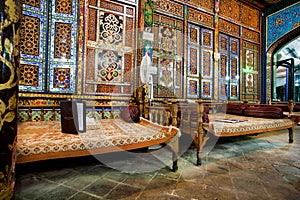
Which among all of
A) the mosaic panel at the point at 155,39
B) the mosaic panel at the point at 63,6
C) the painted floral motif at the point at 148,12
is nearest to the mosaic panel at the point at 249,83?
the mosaic panel at the point at 155,39

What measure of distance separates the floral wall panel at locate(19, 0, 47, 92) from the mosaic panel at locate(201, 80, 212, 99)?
14.7 ft

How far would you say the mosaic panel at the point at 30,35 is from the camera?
3102 millimetres

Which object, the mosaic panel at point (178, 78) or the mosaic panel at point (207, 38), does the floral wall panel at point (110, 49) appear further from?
the mosaic panel at point (207, 38)

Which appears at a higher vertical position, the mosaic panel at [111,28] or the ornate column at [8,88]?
the mosaic panel at [111,28]

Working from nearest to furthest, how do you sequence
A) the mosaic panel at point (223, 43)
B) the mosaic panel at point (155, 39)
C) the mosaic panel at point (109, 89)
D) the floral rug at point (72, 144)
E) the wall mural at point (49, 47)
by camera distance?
the floral rug at point (72, 144) → the wall mural at point (49, 47) → the mosaic panel at point (109, 89) → the mosaic panel at point (155, 39) → the mosaic panel at point (223, 43)

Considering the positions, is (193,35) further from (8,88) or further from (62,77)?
(8,88)

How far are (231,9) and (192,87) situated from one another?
3452mm

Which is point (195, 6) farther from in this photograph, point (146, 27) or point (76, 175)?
point (76, 175)

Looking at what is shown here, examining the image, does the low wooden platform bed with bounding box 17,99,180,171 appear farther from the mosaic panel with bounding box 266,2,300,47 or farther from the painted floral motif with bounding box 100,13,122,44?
the mosaic panel with bounding box 266,2,300,47

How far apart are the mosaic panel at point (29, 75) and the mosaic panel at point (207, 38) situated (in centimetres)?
475

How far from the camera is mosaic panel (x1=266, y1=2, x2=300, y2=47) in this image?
626cm

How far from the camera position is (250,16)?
6.82 m

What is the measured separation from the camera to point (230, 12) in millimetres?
6230

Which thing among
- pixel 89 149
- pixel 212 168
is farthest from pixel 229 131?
pixel 89 149
